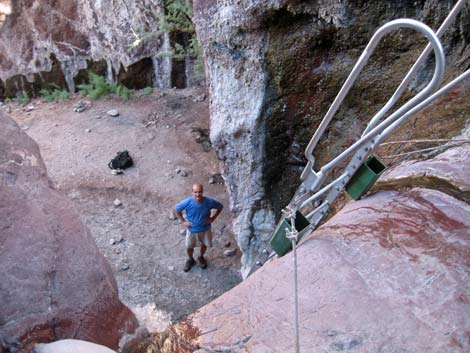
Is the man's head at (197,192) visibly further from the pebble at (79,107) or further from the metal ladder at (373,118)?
the pebble at (79,107)

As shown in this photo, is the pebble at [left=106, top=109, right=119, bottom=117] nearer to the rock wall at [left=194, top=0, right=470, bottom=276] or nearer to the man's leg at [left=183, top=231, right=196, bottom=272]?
the man's leg at [left=183, top=231, right=196, bottom=272]

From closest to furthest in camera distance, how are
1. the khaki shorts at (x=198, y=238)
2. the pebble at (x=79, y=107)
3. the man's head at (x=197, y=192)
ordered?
the man's head at (x=197, y=192) → the khaki shorts at (x=198, y=238) → the pebble at (x=79, y=107)

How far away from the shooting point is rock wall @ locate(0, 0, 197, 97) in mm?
8711

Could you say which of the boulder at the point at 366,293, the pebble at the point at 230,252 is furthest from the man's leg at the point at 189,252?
the boulder at the point at 366,293

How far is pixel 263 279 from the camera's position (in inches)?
78.3

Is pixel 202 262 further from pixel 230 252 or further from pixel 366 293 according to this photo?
pixel 366 293

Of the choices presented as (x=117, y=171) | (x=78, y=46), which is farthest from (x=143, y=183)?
(x=78, y=46)

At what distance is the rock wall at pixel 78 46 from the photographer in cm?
871

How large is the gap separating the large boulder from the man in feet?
5.65

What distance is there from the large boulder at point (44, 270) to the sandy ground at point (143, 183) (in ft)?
5.85

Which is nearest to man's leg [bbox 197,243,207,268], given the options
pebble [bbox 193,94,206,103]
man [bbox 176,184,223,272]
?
man [bbox 176,184,223,272]

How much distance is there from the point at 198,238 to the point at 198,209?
1.79 ft

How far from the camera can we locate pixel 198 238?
555 centimetres

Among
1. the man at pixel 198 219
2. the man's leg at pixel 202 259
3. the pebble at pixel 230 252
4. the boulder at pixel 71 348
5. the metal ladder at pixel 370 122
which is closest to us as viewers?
the metal ladder at pixel 370 122
